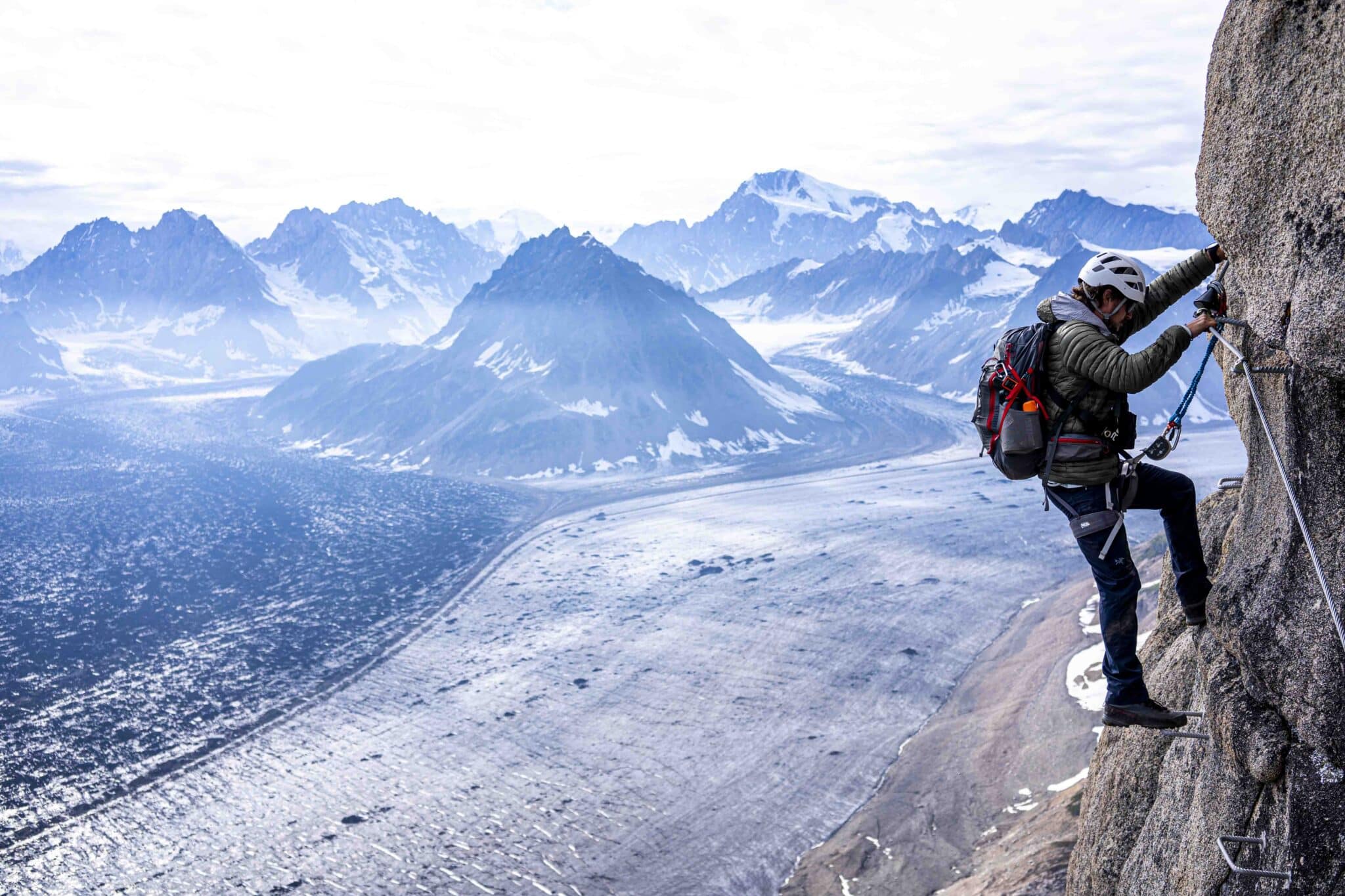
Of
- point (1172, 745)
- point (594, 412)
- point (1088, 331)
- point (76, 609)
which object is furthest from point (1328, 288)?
point (594, 412)

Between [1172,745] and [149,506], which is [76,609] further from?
[1172,745]

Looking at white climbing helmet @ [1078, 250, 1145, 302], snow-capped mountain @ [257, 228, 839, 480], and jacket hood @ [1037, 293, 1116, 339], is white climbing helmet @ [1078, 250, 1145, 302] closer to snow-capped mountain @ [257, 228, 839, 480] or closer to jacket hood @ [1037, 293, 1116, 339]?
jacket hood @ [1037, 293, 1116, 339]

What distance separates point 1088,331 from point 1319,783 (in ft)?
13.4

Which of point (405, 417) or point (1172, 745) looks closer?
point (1172, 745)

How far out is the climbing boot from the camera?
28.8ft

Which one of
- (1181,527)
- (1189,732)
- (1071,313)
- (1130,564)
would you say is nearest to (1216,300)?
(1071,313)

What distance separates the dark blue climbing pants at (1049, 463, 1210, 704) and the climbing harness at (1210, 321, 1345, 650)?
3.41ft

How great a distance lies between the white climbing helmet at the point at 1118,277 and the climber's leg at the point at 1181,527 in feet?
5.45

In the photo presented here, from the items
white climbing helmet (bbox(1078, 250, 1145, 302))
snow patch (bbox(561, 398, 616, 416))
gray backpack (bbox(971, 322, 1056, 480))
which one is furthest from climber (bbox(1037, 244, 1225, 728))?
snow patch (bbox(561, 398, 616, 416))

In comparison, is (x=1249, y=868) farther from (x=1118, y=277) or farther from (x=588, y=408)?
(x=588, y=408)

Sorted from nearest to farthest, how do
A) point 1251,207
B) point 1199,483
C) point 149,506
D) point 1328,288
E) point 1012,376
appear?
point 1328,288 → point 1251,207 → point 1012,376 → point 1199,483 → point 149,506

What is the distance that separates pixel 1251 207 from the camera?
780 cm

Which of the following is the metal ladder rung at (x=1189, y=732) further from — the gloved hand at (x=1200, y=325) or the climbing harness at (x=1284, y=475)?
the gloved hand at (x=1200, y=325)

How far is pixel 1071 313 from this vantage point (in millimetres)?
8422
